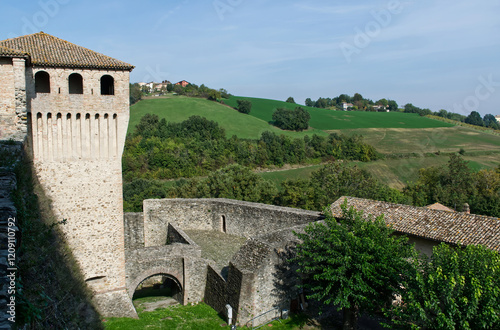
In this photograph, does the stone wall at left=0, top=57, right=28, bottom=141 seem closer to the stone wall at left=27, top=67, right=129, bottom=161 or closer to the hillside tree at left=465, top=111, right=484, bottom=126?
the stone wall at left=27, top=67, right=129, bottom=161

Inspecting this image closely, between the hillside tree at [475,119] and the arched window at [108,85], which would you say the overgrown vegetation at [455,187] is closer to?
the arched window at [108,85]

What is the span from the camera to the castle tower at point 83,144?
42.3 feet

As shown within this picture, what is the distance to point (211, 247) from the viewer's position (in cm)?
1884

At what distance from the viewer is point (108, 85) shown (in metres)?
15.0

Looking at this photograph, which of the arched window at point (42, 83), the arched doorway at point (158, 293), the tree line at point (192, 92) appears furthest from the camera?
the tree line at point (192, 92)

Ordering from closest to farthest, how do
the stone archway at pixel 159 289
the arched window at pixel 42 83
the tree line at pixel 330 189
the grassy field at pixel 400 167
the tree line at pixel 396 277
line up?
the tree line at pixel 396 277 → the arched window at pixel 42 83 → the stone archway at pixel 159 289 → the tree line at pixel 330 189 → the grassy field at pixel 400 167

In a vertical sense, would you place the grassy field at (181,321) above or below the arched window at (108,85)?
below

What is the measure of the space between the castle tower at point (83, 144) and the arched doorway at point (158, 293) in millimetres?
1963

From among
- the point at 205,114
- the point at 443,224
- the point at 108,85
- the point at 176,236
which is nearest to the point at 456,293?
the point at 443,224

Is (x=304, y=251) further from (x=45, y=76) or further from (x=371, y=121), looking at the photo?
(x=371, y=121)

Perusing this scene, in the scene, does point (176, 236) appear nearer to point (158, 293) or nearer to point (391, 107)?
point (158, 293)

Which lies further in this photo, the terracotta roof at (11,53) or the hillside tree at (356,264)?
the hillside tree at (356,264)

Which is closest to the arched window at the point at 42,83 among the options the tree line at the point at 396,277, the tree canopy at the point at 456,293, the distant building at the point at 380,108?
the tree line at the point at 396,277

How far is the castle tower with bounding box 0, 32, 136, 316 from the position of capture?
1291 centimetres
